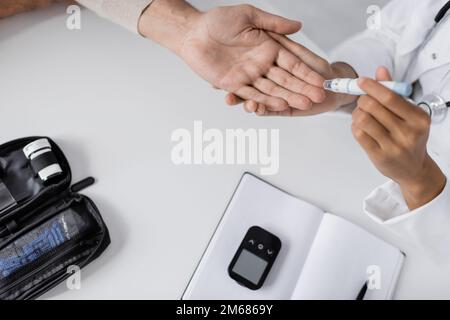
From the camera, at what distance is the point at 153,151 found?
2.98ft

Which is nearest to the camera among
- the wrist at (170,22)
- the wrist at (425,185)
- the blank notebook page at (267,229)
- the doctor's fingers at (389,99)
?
the doctor's fingers at (389,99)

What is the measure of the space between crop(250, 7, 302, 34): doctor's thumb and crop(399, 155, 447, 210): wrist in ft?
1.18

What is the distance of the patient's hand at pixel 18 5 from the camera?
99cm

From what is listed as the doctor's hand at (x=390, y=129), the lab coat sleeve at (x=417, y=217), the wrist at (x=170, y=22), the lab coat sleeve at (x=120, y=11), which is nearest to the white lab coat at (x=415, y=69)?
the lab coat sleeve at (x=417, y=217)

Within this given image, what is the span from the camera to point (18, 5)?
3.29ft

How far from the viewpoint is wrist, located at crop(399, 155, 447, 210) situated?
71 cm

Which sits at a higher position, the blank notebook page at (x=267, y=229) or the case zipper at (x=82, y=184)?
the case zipper at (x=82, y=184)

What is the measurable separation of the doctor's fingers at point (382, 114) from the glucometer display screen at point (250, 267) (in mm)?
359

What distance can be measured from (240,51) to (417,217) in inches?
19.2

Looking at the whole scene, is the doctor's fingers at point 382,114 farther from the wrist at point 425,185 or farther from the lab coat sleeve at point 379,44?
the lab coat sleeve at point 379,44

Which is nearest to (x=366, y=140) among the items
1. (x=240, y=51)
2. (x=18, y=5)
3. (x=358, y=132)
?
(x=358, y=132)

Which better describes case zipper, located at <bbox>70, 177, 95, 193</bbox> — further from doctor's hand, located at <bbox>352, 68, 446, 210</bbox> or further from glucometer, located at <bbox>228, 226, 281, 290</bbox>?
doctor's hand, located at <bbox>352, 68, 446, 210</bbox>

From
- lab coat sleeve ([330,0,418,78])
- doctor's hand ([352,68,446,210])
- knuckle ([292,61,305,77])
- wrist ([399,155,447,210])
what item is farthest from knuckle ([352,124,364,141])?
lab coat sleeve ([330,0,418,78])
